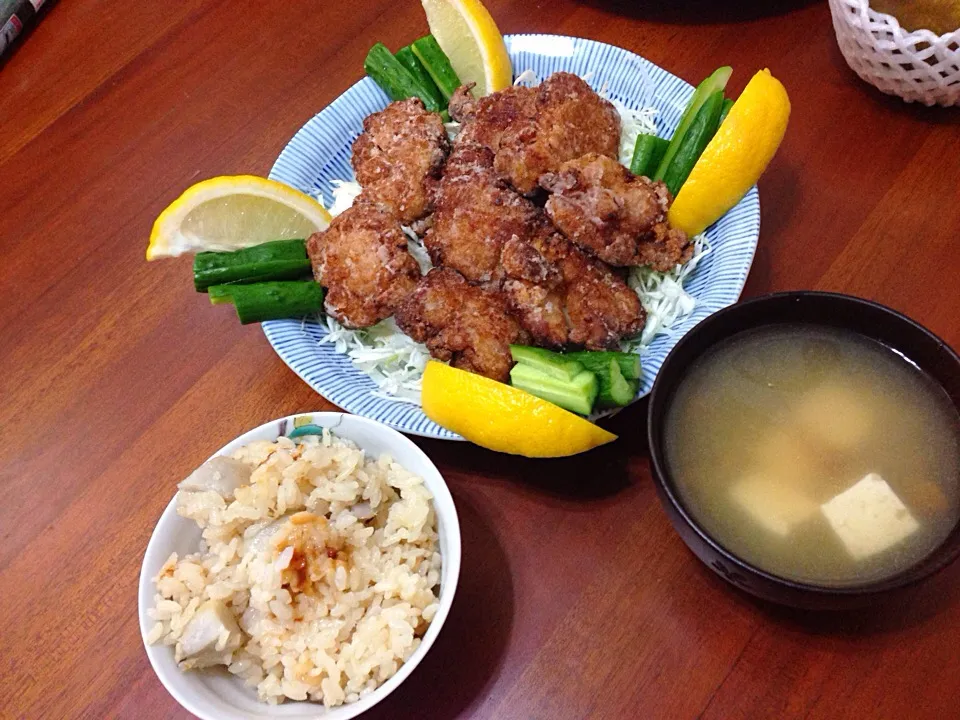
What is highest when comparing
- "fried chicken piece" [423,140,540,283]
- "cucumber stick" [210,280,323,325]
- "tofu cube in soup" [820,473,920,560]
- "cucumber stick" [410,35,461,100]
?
"cucumber stick" [410,35,461,100]

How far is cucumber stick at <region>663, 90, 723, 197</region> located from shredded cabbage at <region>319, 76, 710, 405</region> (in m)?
0.15

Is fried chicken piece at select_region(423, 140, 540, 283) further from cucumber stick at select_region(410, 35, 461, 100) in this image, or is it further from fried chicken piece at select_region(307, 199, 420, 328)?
cucumber stick at select_region(410, 35, 461, 100)

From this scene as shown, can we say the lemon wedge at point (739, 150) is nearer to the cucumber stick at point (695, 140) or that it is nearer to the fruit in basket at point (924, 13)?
the cucumber stick at point (695, 140)

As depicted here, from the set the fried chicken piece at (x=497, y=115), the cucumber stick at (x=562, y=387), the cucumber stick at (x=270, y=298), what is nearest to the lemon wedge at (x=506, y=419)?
the cucumber stick at (x=562, y=387)

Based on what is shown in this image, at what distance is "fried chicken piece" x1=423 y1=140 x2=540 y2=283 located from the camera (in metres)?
1.66

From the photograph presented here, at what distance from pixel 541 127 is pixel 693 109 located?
358mm

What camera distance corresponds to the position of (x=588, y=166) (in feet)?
5.43

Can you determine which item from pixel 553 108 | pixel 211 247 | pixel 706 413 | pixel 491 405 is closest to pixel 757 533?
pixel 706 413

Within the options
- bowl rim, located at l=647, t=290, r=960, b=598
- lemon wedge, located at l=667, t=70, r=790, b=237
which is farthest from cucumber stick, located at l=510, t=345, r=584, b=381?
lemon wedge, located at l=667, t=70, r=790, b=237

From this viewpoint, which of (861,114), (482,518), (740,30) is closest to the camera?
(482,518)

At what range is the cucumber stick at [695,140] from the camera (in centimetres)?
172

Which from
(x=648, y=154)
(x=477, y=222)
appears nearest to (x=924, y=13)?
(x=648, y=154)

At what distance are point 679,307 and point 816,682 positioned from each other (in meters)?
0.75

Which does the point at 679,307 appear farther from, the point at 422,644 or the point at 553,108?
the point at 422,644
